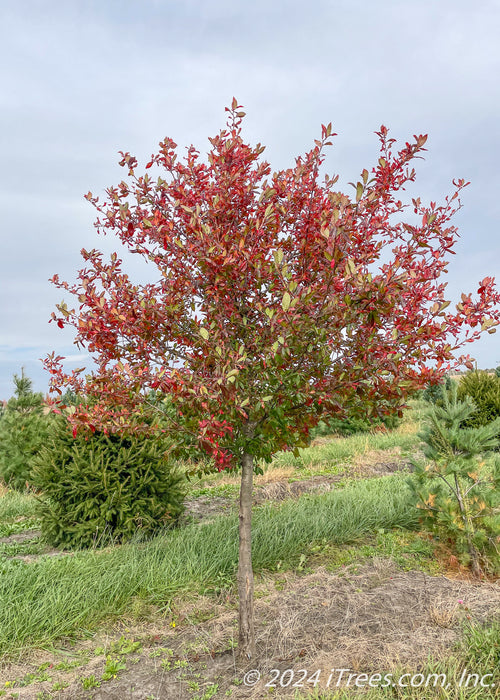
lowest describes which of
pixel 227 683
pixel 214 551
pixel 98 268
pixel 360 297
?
pixel 227 683

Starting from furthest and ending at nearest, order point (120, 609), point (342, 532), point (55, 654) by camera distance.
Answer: point (342, 532), point (120, 609), point (55, 654)

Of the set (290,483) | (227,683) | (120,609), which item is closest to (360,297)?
(227,683)

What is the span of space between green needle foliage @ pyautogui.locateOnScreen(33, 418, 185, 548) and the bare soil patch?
6.78 feet

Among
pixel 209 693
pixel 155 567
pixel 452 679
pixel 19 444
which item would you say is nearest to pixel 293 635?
pixel 209 693

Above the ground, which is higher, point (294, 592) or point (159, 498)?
point (159, 498)

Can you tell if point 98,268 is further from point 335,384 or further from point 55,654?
point 55,654

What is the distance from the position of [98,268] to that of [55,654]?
3.22 m

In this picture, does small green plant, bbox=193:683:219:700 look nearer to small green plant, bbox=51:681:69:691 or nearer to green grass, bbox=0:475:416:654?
small green plant, bbox=51:681:69:691

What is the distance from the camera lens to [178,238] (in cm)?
387

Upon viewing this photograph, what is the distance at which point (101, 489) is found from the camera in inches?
261

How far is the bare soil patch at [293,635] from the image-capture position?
370 centimetres

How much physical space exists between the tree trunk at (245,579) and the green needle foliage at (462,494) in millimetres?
2463

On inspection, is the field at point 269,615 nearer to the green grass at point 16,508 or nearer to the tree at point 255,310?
the tree at point 255,310

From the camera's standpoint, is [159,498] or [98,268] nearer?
[98,268]
